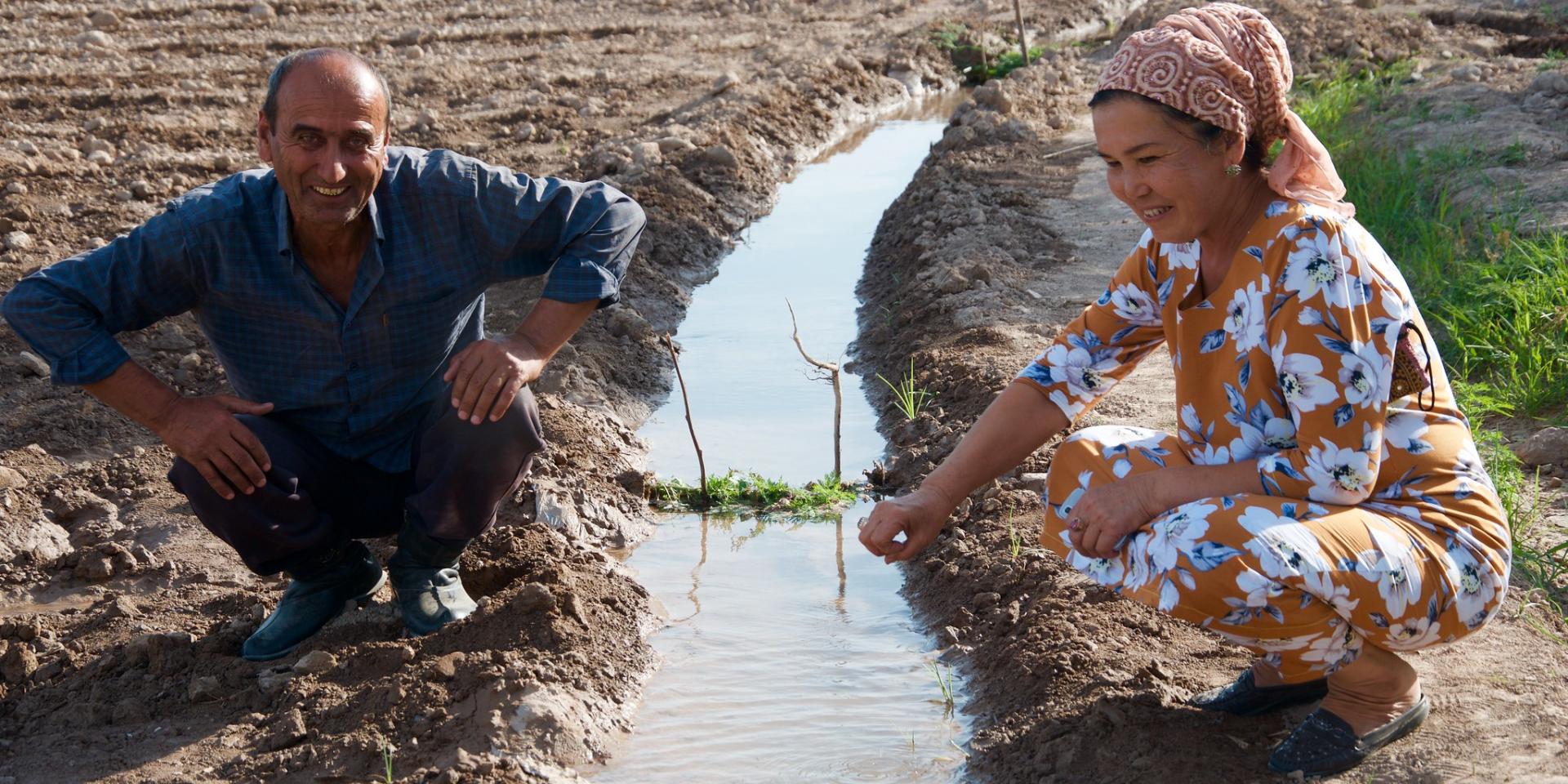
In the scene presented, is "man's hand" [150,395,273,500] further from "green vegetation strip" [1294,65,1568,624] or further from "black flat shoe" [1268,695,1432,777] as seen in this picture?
"green vegetation strip" [1294,65,1568,624]

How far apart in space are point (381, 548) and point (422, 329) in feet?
3.17

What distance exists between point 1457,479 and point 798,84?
859 centimetres

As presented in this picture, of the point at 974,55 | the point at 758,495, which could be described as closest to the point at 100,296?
the point at 758,495

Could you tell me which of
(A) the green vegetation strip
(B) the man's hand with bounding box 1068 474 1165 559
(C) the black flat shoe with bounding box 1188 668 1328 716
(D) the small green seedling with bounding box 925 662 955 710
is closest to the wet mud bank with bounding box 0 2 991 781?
(D) the small green seedling with bounding box 925 662 955 710

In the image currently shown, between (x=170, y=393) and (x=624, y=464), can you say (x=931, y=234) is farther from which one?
(x=170, y=393)

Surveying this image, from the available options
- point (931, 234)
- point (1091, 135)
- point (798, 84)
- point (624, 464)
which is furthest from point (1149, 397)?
point (798, 84)

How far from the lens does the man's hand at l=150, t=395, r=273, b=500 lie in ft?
9.89

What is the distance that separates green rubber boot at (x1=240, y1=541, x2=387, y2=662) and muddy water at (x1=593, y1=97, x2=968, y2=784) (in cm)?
79

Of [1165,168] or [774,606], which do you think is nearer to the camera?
[1165,168]

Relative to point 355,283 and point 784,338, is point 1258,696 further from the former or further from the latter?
point 784,338

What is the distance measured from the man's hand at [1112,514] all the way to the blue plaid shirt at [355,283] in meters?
1.21

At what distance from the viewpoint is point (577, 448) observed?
4.84 m

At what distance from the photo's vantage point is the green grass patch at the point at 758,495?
4734 millimetres

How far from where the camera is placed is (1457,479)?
2.51 meters
